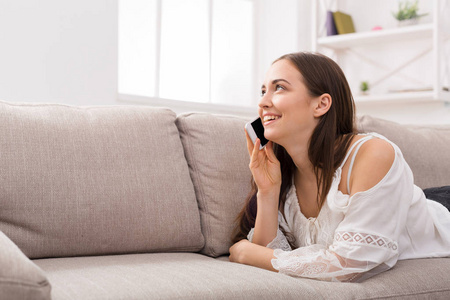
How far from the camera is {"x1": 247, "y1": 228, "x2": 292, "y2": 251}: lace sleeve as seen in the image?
5.83ft

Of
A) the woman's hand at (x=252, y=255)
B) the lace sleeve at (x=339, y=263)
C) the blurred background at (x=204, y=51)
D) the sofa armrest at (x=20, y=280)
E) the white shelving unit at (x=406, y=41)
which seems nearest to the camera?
Result: the sofa armrest at (x=20, y=280)

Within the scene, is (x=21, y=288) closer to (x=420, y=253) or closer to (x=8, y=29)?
(x=420, y=253)

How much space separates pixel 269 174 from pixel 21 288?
0.97m

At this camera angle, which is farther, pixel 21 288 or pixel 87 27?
pixel 87 27

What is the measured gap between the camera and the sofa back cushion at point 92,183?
1561 mm

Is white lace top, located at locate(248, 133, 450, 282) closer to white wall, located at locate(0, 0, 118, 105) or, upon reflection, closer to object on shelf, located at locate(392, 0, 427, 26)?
white wall, located at locate(0, 0, 118, 105)

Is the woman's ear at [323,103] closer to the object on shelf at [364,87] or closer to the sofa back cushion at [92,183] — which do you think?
the sofa back cushion at [92,183]

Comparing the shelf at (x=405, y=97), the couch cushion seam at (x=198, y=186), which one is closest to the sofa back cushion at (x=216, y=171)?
the couch cushion seam at (x=198, y=186)

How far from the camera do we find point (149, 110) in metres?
1.92

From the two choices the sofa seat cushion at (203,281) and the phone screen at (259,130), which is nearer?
the sofa seat cushion at (203,281)

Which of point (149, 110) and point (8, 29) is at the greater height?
point (8, 29)

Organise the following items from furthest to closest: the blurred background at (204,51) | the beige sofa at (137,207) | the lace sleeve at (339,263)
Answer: the blurred background at (204,51), the lace sleeve at (339,263), the beige sofa at (137,207)

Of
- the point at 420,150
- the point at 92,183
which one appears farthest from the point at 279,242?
the point at 420,150

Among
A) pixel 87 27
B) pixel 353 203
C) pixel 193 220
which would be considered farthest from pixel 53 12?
pixel 353 203
